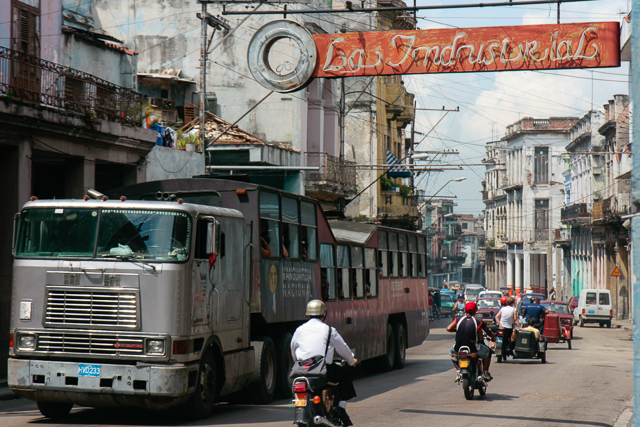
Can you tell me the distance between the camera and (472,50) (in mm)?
13461

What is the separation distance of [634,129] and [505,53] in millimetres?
10128

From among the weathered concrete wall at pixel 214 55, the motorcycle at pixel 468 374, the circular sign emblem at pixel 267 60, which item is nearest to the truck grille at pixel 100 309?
the circular sign emblem at pixel 267 60

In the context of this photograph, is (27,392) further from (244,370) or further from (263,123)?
(263,123)

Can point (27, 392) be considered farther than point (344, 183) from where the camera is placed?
No

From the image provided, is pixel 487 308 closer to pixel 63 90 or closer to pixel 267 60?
pixel 63 90

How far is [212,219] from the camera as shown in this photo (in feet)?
38.9

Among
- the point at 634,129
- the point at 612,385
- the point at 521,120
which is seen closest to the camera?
the point at 634,129

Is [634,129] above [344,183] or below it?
below

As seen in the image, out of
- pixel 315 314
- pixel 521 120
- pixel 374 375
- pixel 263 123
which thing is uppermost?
pixel 521 120

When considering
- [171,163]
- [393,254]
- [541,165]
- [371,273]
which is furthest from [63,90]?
[541,165]

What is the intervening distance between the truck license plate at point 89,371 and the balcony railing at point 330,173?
924 inches

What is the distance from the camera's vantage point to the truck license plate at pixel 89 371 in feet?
36.1

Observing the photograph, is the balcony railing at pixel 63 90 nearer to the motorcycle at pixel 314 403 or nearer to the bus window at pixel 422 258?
the bus window at pixel 422 258

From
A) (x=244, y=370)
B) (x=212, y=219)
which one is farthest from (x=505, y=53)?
(x=244, y=370)
